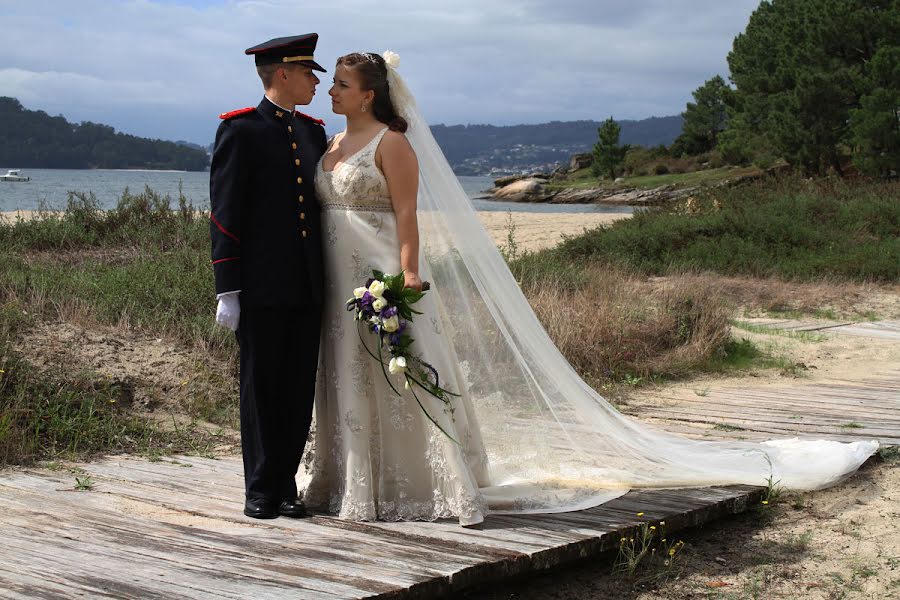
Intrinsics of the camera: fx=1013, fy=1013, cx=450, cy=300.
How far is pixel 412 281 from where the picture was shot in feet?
13.3

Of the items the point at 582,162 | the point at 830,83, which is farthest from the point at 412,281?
the point at 582,162

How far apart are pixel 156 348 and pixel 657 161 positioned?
64.2 meters

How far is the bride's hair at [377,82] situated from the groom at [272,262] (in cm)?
15

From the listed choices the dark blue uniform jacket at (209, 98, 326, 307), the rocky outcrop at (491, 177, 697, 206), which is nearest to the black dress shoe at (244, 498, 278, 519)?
the dark blue uniform jacket at (209, 98, 326, 307)

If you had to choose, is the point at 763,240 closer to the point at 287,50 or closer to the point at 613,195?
the point at 287,50

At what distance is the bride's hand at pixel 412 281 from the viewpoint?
404 centimetres

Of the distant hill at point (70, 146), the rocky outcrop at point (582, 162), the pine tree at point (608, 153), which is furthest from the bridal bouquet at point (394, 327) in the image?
the distant hill at point (70, 146)

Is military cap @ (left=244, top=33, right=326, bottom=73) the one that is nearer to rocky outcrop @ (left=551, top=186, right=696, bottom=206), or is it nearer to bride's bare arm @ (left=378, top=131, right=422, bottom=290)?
bride's bare arm @ (left=378, top=131, right=422, bottom=290)

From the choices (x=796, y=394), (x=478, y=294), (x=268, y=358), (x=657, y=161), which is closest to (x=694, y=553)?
(x=478, y=294)

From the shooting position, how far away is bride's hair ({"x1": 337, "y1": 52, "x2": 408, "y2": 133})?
4105 mm

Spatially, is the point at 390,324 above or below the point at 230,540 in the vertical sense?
above

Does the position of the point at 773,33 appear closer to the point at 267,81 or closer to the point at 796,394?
the point at 796,394

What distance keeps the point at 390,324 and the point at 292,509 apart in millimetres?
920

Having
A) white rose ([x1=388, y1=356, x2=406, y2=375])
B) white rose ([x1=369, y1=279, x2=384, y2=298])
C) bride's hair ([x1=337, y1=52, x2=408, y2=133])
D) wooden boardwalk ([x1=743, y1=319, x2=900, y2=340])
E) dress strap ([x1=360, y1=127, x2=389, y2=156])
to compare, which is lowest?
wooden boardwalk ([x1=743, y1=319, x2=900, y2=340])
